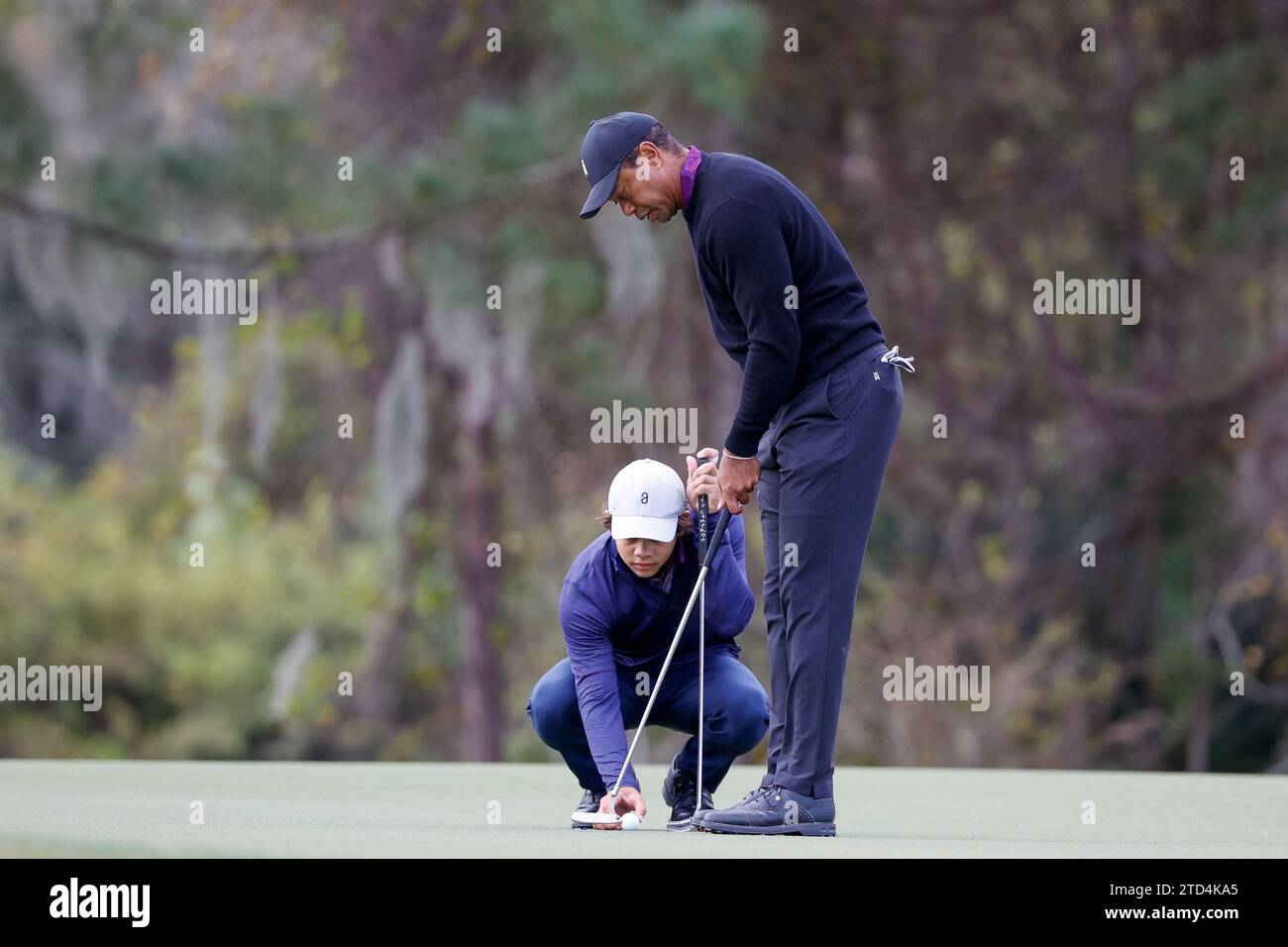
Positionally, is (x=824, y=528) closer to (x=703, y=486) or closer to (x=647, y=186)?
(x=703, y=486)

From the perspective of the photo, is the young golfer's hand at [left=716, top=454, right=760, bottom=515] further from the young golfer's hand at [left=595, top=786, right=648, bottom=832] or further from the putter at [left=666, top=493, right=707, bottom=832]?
the young golfer's hand at [left=595, top=786, right=648, bottom=832]

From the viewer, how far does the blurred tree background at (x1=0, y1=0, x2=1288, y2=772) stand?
40.7ft

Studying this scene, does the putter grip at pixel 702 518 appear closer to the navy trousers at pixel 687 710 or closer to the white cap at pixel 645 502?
the white cap at pixel 645 502

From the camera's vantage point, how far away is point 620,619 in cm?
547

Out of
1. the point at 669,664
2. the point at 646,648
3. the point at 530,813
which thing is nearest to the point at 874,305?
the point at 530,813

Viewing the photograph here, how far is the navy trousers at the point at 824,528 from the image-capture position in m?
5.04

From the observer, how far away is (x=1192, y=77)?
13.9 m

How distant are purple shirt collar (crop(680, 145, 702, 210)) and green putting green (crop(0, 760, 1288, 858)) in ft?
5.11

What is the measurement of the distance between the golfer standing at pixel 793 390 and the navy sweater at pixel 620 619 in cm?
30

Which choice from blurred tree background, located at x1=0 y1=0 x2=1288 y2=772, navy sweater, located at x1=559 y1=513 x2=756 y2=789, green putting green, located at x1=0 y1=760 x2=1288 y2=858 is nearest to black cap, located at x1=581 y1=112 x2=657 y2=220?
navy sweater, located at x1=559 y1=513 x2=756 y2=789

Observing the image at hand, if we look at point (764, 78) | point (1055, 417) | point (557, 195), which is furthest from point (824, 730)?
point (1055, 417)

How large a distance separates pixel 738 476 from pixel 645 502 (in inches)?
10.1
